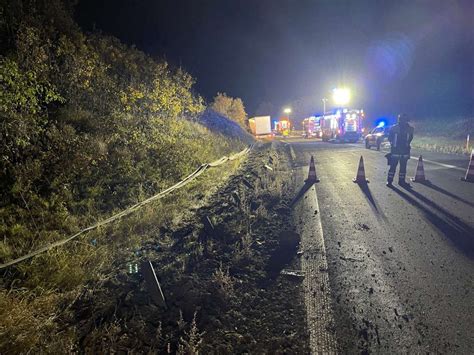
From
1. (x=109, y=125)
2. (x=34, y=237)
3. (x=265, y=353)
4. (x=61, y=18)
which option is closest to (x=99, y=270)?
(x=34, y=237)

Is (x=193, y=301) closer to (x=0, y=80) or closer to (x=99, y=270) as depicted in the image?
(x=99, y=270)

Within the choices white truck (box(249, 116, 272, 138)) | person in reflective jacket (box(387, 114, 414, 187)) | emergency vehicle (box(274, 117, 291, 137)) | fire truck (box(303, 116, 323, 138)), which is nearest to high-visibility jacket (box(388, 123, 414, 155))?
person in reflective jacket (box(387, 114, 414, 187))

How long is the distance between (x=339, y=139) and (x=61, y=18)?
76.6ft

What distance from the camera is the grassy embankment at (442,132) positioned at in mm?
21355

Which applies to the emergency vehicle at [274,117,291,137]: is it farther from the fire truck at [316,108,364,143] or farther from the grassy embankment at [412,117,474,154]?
the fire truck at [316,108,364,143]

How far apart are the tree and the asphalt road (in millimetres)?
28685

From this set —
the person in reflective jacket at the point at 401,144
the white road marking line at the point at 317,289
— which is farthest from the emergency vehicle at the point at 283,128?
the white road marking line at the point at 317,289

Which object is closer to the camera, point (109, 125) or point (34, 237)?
point (34, 237)

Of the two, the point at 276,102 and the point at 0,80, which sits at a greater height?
the point at 276,102

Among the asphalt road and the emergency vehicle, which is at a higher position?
the emergency vehicle

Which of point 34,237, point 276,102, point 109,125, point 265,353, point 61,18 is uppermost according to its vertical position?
point 276,102

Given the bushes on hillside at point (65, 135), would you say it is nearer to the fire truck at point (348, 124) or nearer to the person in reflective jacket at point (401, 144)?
the person in reflective jacket at point (401, 144)

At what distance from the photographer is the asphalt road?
2.68m

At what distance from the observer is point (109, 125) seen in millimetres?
7469
